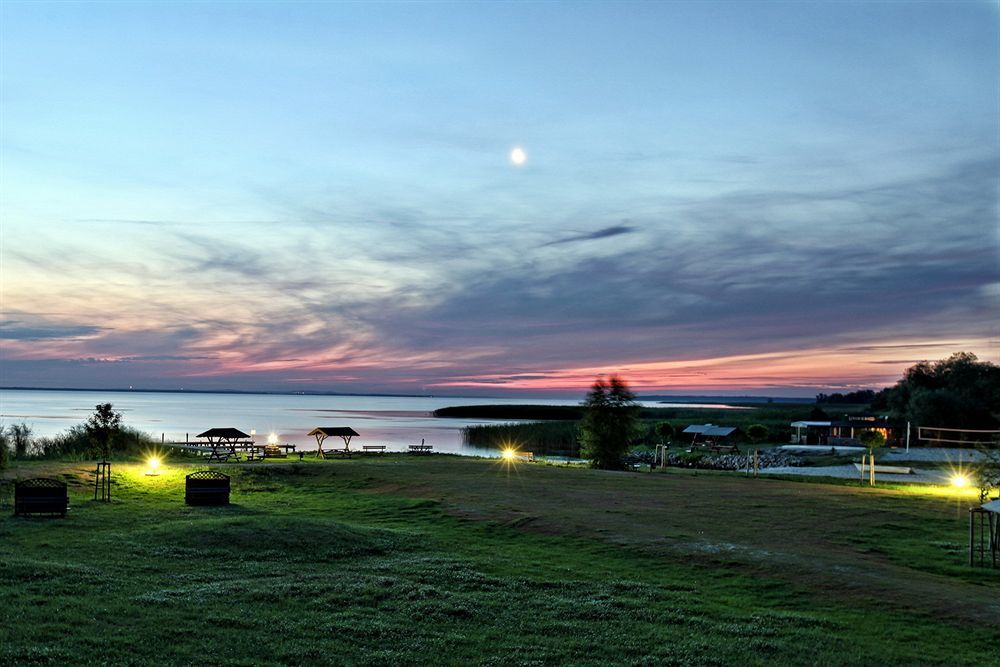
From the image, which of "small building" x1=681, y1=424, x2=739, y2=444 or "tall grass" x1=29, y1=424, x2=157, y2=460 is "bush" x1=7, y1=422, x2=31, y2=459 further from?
"small building" x1=681, y1=424, x2=739, y2=444

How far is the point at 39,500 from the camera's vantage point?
24.8 metres

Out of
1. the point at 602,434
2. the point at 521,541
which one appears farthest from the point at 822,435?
the point at 521,541

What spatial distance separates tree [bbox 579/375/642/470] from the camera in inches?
2454

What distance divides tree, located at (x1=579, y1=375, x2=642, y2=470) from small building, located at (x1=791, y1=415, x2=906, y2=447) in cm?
3206

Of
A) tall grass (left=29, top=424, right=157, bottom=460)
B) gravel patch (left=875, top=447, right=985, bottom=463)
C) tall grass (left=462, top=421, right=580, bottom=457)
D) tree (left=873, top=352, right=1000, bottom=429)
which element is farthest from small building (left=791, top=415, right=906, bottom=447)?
tall grass (left=29, top=424, right=157, bottom=460)

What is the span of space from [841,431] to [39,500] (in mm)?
86150

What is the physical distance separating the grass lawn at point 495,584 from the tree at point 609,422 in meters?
30.6

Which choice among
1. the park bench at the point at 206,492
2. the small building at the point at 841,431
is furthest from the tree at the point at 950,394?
the park bench at the point at 206,492

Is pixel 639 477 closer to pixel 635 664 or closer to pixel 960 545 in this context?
pixel 960 545

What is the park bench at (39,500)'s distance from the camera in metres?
24.7

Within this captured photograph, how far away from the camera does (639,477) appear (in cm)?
4469

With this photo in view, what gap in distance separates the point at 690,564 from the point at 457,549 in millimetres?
6384

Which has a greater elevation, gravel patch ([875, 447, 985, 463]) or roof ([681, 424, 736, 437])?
roof ([681, 424, 736, 437])

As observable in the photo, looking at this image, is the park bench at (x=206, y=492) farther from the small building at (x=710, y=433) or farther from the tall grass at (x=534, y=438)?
the small building at (x=710, y=433)
